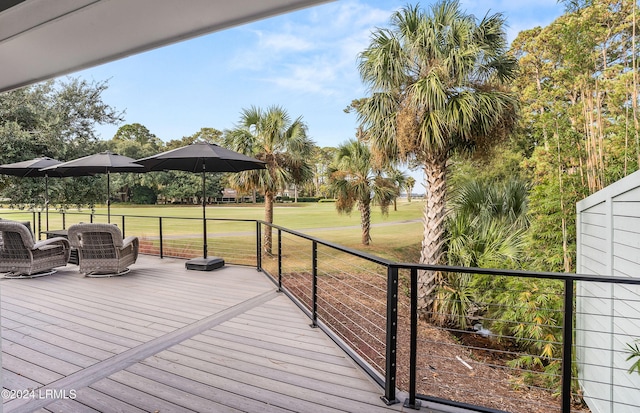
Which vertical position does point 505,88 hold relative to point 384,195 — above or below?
above

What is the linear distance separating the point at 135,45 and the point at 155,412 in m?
1.93

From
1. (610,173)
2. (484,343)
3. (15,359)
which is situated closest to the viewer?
(15,359)

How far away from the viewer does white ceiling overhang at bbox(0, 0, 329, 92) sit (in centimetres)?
125

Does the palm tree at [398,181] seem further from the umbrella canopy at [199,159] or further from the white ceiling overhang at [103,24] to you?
the white ceiling overhang at [103,24]

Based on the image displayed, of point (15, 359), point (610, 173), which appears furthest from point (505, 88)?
point (15, 359)

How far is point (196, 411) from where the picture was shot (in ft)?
6.14

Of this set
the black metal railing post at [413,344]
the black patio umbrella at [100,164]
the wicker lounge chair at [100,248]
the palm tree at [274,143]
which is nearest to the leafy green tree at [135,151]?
the palm tree at [274,143]

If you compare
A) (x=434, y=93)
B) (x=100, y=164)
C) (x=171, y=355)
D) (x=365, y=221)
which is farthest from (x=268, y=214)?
(x=171, y=355)

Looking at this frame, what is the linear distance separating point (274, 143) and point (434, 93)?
18.0 ft

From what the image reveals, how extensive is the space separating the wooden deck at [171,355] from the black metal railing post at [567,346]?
0.85m

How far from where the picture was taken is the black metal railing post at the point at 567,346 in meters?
1.64

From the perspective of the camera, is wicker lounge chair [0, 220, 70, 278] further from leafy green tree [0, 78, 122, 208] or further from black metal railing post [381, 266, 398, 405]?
leafy green tree [0, 78, 122, 208]

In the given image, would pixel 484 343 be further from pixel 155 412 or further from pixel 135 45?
pixel 135 45

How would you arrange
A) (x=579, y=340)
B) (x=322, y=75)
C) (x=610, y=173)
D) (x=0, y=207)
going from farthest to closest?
1. (x=322, y=75)
2. (x=0, y=207)
3. (x=610, y=173)
4. (x=579, y=340)
